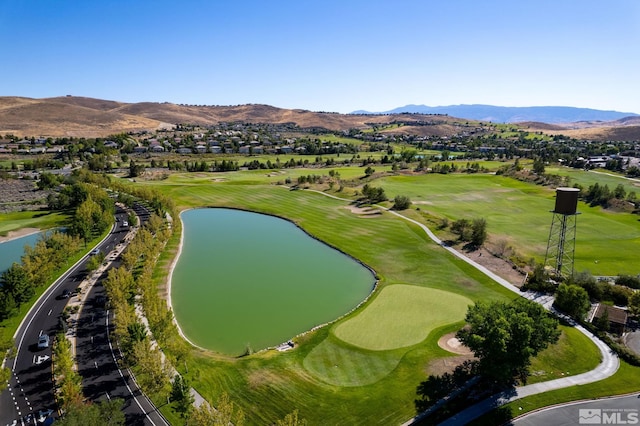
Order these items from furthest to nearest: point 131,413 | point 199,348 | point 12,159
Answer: point 12,159 < point 199,348 < point 131,413

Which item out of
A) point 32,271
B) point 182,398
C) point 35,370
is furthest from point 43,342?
point 182,398

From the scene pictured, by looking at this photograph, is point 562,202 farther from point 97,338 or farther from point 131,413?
point 97,338

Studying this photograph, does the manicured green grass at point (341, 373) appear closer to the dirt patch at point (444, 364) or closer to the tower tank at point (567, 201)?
the dirt patch at point (444, 364)

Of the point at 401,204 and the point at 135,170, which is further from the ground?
the point at 135,170

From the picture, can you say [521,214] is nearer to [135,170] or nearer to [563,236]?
[563,236]

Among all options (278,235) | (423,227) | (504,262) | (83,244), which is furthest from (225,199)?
(504,262)

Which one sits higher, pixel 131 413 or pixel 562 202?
pixel 562 202
